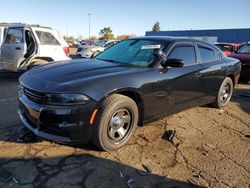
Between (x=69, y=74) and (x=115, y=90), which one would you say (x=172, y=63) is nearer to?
(x=115, y=90)

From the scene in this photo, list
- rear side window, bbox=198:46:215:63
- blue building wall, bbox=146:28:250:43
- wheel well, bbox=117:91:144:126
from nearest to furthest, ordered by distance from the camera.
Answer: wheel well, bbox=117:91:144:126, rear side window, bbox=198:46:215:63, blue building wall, bbox=146:28:250:43

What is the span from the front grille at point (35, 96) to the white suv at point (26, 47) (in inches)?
189

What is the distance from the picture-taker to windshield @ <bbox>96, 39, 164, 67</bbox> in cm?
427

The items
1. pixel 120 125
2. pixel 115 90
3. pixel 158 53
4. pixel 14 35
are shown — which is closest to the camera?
pixel 115 90

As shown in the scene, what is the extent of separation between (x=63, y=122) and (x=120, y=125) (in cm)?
90

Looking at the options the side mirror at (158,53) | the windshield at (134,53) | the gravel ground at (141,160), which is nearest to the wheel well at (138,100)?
the gravel ground at (141,160)

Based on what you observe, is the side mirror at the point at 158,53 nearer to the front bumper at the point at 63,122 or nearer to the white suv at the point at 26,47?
the front bumper at the point at 63,122

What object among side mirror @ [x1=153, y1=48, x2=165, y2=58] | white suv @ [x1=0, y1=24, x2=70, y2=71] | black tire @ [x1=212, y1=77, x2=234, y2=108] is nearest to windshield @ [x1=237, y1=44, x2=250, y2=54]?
black tire @ [x1=212, y1=77, x2=234, y2=108]

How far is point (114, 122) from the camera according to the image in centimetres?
364

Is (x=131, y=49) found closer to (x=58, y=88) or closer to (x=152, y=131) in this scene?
(x=152, y=131)

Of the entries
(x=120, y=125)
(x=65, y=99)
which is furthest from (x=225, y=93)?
(x=65, y=99)

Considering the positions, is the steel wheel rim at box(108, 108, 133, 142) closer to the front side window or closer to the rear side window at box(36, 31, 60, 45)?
the rear side window at box(36, 31, 60, 45)

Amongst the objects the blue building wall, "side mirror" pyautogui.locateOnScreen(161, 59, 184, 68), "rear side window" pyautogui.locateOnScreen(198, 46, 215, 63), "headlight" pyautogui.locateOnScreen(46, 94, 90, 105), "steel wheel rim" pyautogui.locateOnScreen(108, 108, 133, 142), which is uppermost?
the blue building wall

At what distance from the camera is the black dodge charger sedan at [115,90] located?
321 cm
